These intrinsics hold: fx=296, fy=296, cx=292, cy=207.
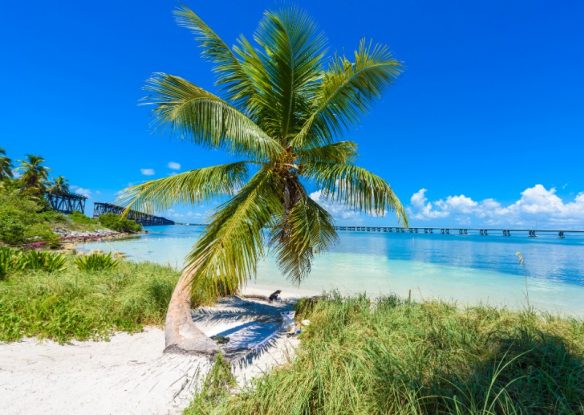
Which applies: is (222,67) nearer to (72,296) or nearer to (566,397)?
(72,296)

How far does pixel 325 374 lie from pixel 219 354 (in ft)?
5.23

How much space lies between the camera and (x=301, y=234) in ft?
18.4

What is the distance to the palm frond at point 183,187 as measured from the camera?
17.1ft

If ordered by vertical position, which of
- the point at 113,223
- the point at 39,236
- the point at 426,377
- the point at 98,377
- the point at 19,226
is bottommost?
the point at 98,377

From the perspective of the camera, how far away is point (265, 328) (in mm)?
6047

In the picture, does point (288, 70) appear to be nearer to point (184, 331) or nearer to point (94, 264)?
point (184, 331)

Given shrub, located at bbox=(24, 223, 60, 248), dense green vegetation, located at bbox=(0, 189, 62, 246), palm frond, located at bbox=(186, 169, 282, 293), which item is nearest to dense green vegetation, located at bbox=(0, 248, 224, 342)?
palm frond, located at bbox=(186, 169, 282, 293)

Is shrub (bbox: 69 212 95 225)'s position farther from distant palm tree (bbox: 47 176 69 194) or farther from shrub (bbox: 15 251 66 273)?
shrub (bbox: 15 251 66 273)

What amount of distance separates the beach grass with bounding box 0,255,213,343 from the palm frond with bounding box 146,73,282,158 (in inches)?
152

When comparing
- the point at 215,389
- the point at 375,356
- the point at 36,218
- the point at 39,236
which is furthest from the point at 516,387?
the point at 36,218

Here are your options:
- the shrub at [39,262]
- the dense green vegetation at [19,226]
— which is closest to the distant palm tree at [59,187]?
the dense green vegetation at [19,226]

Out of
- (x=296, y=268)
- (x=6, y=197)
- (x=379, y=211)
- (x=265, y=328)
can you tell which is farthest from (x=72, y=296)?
(x=6, y=197)

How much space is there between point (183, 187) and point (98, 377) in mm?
3030

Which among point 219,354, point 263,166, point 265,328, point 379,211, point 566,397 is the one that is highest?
point 263,166
